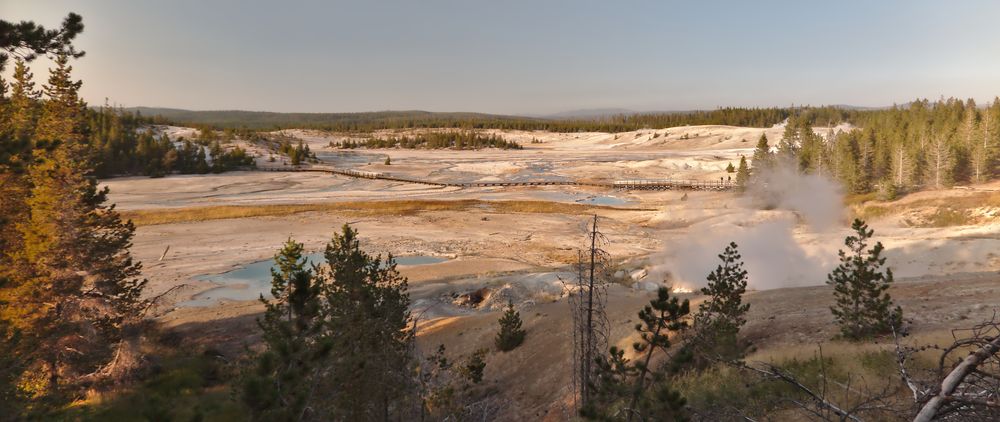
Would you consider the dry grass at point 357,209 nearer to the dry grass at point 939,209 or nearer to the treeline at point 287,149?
the dry grass at point 939,209

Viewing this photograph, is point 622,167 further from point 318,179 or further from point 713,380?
point 713,380

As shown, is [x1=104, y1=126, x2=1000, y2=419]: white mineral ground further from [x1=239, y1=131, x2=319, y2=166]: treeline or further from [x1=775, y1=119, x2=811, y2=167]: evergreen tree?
[x1=239, y1=131, x2=319, y2=166]: treeline

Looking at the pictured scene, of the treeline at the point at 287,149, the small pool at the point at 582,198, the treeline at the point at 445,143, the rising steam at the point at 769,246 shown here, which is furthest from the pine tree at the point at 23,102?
the treeline at the point at 445,143

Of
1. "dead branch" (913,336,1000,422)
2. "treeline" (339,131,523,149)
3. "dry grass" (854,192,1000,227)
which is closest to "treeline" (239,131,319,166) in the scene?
"treeline" (339,131,523,149)

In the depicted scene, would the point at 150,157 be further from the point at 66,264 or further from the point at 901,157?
the point at 901,157

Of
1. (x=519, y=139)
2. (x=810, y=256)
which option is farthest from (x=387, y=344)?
(x=519, y=139)

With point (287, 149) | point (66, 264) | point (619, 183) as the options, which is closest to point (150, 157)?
point (287, 149)
